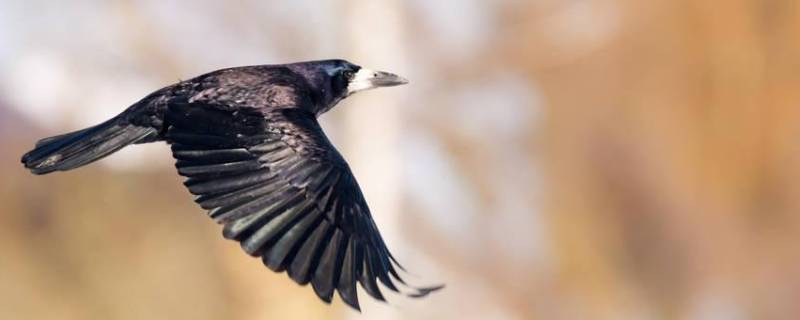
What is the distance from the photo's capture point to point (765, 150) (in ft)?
34.3

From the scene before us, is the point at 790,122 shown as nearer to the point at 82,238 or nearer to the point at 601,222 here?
the point at 601,222

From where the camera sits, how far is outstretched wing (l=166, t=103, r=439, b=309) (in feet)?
12.5

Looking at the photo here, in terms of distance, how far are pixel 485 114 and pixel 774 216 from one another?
205 centimetres

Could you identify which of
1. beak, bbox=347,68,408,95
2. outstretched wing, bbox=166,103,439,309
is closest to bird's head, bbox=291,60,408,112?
beak, bbox=347,68,408,95

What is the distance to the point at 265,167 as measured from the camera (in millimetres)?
4012

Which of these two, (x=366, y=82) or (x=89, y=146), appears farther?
(x=366, y=82)

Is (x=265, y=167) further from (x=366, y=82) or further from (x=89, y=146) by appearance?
(x=366, y=82)

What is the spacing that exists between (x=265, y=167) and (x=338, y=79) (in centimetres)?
80

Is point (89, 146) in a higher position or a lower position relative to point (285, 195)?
higher

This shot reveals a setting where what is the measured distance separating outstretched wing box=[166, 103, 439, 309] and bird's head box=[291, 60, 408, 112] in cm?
46

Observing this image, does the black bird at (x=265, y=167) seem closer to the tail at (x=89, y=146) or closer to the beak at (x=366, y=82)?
the tail at (x=89, y=146)

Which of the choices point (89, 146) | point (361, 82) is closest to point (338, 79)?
point (361, 82)

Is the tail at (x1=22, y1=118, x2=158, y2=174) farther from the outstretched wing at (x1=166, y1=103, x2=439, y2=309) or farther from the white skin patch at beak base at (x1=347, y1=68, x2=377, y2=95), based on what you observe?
the white skin patch at beak base at (x1=347, y1=68, x2=377, y2=95)

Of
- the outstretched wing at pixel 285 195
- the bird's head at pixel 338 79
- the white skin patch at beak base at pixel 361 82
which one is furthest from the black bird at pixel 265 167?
the white skin patch at beak base at pixel 361 82
